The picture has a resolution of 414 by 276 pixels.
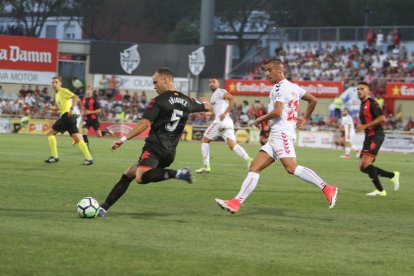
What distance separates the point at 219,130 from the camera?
71.1ft

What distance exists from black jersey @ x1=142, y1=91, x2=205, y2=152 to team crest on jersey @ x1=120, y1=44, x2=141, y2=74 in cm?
4308

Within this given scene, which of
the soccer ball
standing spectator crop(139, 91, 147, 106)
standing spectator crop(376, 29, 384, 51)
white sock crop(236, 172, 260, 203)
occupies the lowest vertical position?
the soccer ball

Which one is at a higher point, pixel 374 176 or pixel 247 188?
pixel 247 188

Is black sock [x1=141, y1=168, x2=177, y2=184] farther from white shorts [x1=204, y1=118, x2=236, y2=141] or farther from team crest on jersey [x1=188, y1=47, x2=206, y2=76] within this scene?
team crest on jersey [x1=188, y1=47, x2=206, y2=76]

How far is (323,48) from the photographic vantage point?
53.2 meters

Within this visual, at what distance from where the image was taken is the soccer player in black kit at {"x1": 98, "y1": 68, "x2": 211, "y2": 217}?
11.1m

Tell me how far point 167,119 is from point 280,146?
2022 mm

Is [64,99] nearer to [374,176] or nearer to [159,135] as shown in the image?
[374,176]

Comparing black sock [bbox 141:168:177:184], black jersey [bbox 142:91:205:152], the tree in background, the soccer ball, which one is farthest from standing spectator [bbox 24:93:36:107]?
the soccer ball

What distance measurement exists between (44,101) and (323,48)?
18.3 meters

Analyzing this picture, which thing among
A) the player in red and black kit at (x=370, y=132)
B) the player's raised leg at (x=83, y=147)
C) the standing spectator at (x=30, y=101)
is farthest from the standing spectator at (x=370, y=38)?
the player in red and black kit at (x=370, y=132)

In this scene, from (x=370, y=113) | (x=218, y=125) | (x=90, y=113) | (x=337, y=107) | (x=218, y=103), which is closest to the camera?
(x=370, y=113)

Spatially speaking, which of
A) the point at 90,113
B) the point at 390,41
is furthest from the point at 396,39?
the point at 90,113

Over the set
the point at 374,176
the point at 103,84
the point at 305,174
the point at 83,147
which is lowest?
the point at 83,147
